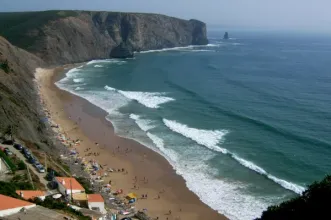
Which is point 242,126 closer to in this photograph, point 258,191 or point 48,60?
point 258,191

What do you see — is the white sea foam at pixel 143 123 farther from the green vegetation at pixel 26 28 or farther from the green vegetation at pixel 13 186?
the green vegetation at pixel 26 28

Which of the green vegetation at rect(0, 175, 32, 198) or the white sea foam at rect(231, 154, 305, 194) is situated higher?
the green vegetation at rect(0, 175, 32, 198)

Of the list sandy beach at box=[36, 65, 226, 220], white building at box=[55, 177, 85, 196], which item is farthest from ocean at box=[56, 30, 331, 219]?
white building at box=[55, 177, 85, 196]

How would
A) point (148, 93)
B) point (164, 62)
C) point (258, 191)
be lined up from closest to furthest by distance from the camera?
point (258, 191)
point (148, 93)
point (164, 62)

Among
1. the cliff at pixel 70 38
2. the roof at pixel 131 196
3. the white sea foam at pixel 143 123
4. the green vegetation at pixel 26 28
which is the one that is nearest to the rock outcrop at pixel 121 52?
the cliff at pixel 70 38

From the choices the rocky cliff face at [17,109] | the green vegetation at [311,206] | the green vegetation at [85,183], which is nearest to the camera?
the green vegetation at [311,206]

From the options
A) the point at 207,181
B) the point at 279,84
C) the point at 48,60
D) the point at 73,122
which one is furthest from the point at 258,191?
the point at 48,60

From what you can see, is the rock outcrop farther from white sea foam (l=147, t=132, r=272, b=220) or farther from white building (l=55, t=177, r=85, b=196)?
white building (l=55, t=177, r=85, b=196)
